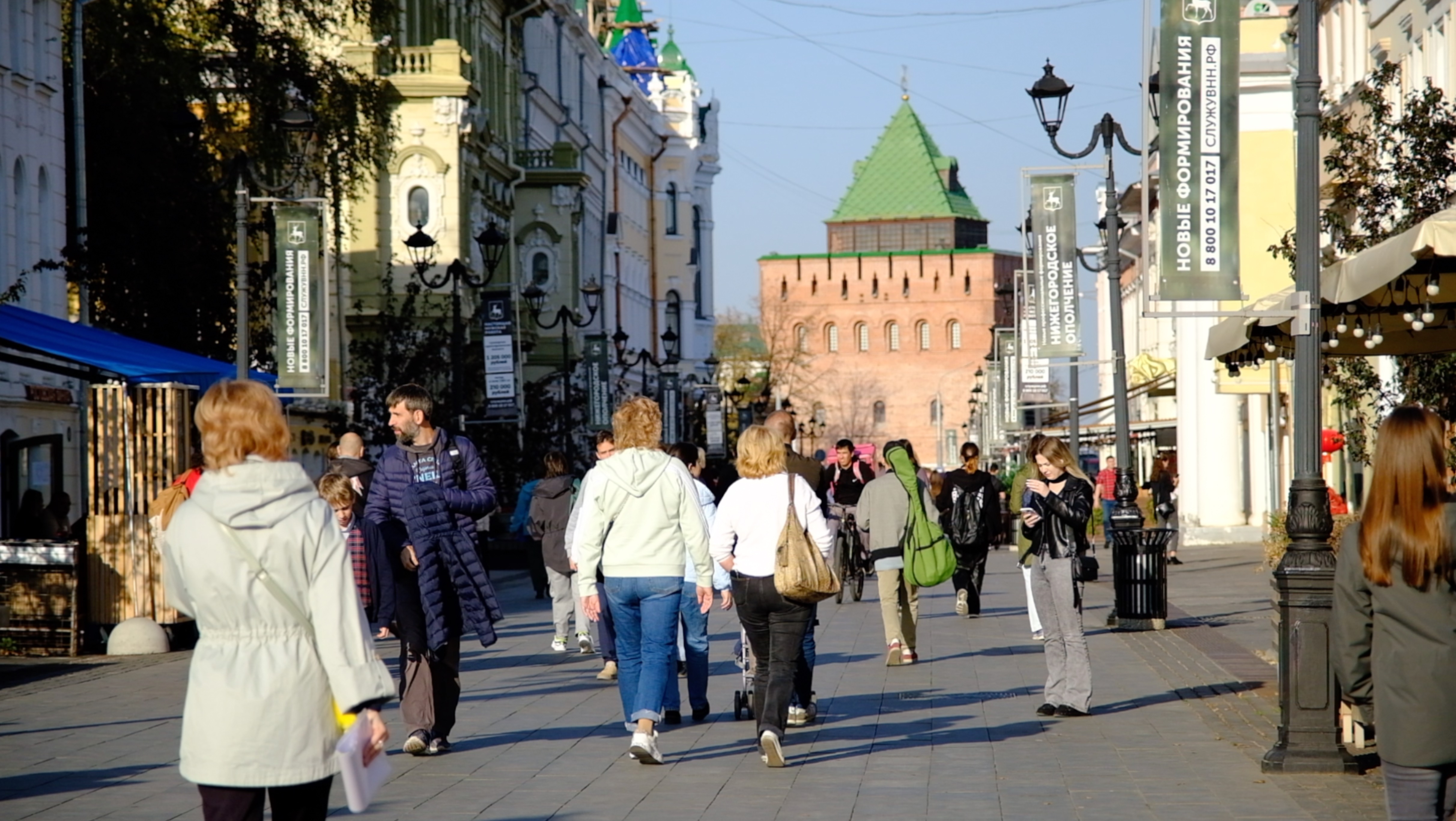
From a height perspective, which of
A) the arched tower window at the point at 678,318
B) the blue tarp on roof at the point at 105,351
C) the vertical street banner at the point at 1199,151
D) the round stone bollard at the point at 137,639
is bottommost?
the round stone bollard at the point at 137,639

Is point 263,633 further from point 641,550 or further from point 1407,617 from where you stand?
point 641,550

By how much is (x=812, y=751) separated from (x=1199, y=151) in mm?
4337

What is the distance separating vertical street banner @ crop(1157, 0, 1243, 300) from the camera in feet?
39.8

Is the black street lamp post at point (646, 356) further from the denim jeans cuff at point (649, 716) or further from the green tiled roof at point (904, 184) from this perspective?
the green tiled roof at point (904, 184)

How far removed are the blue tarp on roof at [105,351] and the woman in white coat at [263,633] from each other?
43.8ft

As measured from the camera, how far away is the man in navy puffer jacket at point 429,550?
10656mm

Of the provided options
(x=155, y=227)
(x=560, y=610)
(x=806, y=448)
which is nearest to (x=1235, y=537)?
(x=155, y=227)

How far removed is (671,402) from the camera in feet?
192

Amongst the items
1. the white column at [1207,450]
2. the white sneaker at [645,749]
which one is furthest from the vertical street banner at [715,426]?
the white sneaker at [645,749]

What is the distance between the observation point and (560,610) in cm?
1750

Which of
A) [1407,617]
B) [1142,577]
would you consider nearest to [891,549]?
[1142,577]

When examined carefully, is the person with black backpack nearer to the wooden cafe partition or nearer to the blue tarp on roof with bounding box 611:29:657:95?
the wooden cafe partition

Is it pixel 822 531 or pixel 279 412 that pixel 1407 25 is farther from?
pixel 279 412

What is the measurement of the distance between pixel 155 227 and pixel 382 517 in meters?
22.1
